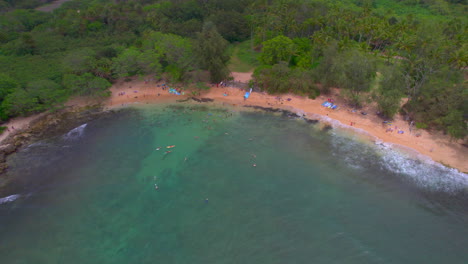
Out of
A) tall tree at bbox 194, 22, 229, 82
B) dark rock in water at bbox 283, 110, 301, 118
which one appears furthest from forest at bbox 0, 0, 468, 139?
dark rock in water at bbox 283, 110, 301, 118

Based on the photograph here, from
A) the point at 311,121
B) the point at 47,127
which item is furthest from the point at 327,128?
the point at 47,127

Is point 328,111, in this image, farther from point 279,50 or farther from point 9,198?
point 9,198

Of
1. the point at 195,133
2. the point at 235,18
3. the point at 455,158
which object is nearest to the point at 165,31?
the point at 235,18

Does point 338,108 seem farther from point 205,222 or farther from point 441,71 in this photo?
point 205,222

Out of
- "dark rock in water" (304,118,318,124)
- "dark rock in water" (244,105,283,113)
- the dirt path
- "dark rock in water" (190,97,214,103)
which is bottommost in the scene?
"dark rock in water" (304,118,318,124)

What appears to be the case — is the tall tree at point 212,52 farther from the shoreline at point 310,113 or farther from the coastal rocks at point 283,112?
the coastal rocks at point 283,112

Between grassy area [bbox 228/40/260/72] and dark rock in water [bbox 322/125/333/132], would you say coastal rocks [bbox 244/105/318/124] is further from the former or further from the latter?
grassy area [bbox 228/40/260/72]
